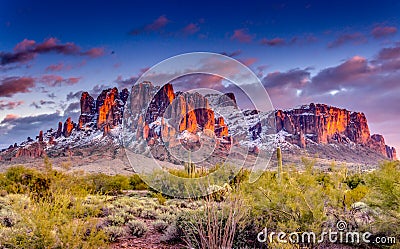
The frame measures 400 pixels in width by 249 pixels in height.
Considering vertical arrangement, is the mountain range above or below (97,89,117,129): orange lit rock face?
below

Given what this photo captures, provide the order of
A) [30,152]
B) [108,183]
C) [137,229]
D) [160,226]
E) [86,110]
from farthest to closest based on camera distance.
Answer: [86,110] < [30,152] < [108,183] < [160,226] < [137,229]

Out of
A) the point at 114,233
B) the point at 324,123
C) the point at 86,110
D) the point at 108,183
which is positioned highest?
the point at 86,110

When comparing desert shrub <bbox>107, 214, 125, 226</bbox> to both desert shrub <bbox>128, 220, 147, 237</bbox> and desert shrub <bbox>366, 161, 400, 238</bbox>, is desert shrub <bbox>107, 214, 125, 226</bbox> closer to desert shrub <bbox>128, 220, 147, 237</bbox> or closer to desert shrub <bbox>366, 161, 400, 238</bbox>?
desert shrub <bbox>128, 220, 147, 237</bbox>

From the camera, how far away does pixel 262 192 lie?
8.43 metres

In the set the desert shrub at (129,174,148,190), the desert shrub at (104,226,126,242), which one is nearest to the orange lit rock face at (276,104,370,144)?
the desert shrub at (129,174,148,190)

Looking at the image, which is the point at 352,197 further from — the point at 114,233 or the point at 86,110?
the point at 86,110

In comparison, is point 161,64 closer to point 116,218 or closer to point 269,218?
point 116,218

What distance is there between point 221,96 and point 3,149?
8112cm
